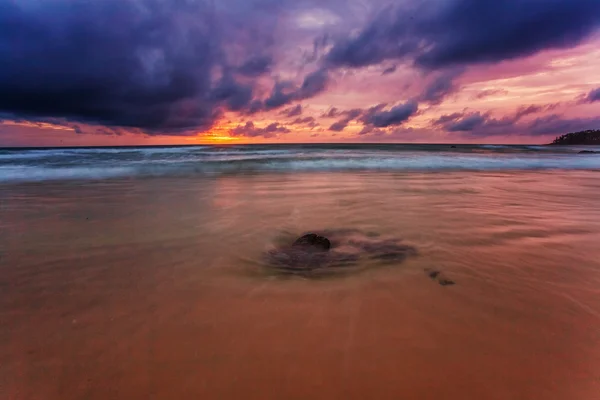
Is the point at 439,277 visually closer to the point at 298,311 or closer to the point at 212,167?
the point at 298,311

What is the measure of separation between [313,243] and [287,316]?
1.49m

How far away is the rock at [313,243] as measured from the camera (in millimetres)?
3729

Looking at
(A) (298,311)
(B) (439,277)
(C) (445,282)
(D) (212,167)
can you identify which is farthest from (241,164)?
(A) (298,311)

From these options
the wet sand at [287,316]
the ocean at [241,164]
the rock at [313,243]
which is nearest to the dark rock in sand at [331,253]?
the rock at [313,243]

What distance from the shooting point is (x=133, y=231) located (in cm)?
458

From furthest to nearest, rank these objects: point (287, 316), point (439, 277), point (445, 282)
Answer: point (439, 277) < point (445, 282) < point (287, 316)

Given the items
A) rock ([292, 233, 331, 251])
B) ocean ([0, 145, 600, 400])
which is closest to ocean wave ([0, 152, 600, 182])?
ocean ([0, 145, 600, 400])

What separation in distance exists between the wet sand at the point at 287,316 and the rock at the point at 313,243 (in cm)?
45

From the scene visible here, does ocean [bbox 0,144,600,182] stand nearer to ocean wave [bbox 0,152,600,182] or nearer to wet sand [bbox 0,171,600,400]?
ocean wave [bbox 0,152,600,182]

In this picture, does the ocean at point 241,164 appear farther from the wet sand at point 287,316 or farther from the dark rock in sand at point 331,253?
the dark rock in sand at point 331,253

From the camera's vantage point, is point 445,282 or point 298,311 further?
point 445,282

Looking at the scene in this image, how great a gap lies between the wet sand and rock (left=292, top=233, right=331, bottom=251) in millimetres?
449

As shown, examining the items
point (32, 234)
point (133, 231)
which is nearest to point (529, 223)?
point (133, 231)

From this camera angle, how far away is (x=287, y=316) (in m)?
2.38
